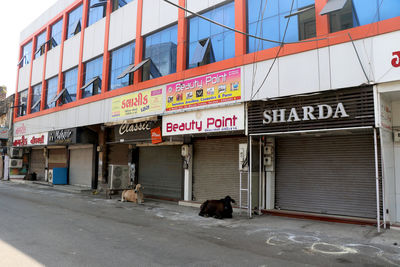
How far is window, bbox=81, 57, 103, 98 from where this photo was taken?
18578 mm

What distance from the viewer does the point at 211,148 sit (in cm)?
1355

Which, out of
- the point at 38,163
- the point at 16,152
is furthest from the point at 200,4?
the point at 16,152

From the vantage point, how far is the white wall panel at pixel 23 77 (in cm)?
2797

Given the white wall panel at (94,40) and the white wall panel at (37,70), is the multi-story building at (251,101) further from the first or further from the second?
the white wall panel at (37,70)

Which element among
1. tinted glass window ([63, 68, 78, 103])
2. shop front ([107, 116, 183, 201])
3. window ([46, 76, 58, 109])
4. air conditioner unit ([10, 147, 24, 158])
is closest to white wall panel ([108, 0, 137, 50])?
tinted glass window ([63, 68, 78, 103])

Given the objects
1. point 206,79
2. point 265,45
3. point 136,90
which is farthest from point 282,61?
point 136,90

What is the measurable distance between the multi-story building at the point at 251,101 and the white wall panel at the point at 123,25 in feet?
0.32

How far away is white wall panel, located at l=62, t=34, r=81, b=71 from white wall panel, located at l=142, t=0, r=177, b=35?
7.79 meters

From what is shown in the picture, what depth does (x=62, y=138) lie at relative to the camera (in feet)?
66.8

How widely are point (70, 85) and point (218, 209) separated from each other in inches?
635

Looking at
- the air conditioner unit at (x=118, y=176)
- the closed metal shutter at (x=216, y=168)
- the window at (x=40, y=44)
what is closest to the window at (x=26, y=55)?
the window at (x=40, y=44)

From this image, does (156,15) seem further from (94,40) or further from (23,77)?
(23,77)

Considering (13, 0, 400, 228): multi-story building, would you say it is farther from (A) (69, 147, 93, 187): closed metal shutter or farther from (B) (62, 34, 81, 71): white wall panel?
(A) (69, 147, 93, 187): closed metal shutter

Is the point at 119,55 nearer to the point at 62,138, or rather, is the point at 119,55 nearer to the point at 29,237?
the point at 62,138
